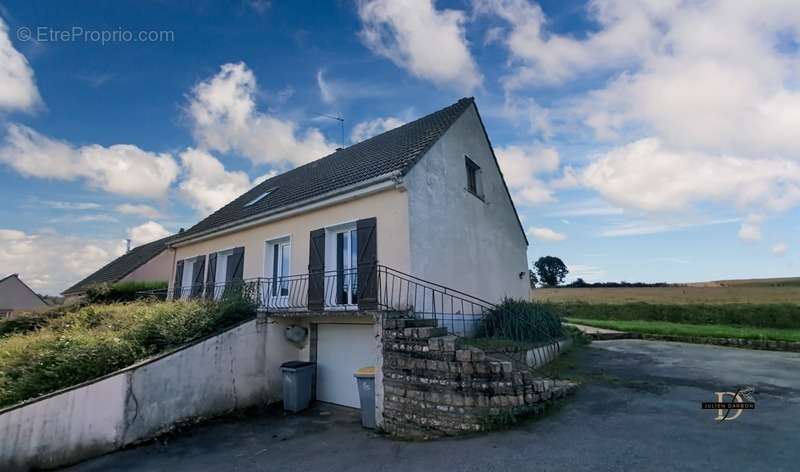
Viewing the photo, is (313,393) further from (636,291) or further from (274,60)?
(636,291)

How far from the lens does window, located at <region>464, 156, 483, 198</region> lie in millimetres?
10867

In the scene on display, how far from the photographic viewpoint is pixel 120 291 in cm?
1809

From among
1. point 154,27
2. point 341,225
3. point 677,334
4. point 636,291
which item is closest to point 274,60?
point 154,27

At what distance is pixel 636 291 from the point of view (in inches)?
1041

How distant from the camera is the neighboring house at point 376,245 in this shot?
7910mm

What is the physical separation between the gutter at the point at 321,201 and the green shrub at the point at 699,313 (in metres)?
11.4

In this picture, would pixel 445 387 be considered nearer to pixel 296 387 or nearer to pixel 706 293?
pixel 296 387

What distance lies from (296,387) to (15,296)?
3030 centimetres

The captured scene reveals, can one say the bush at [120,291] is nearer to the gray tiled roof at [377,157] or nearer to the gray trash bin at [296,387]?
the gray tiled roof at [377,157]

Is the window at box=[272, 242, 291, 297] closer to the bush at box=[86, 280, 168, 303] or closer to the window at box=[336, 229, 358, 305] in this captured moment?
the window at box=[336, 229, 358, 305]

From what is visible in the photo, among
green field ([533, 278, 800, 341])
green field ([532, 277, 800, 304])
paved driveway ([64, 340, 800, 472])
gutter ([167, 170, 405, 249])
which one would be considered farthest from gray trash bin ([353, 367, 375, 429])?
green field ([532, 277, 800, 304])

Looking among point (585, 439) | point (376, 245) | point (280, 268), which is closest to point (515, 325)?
point (376, 245)

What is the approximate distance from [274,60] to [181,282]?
9944 mm

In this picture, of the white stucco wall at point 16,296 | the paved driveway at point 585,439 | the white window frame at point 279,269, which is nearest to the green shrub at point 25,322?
the white window frame at point 279,269
